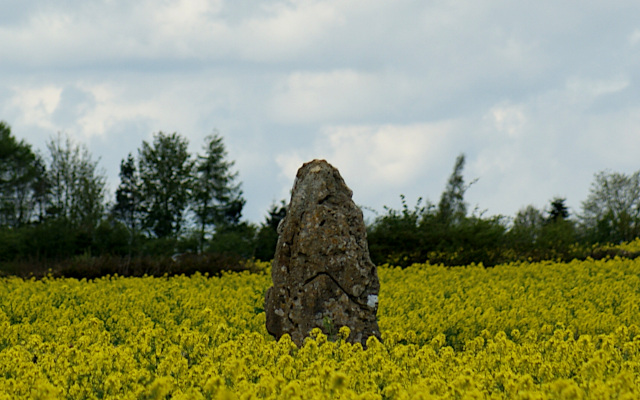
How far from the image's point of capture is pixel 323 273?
29.2 ft

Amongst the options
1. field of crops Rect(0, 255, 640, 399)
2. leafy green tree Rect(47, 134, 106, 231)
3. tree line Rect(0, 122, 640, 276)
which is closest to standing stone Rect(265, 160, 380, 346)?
field of crops Rect(0, 255, 640, 399)

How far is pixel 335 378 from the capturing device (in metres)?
4.29

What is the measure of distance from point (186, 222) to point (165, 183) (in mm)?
2892

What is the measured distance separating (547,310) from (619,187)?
32.9m

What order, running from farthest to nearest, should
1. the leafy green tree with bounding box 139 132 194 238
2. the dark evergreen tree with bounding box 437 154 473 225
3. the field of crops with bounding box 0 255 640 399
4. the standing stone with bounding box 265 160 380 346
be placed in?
the leafy green tree with bounding box 139 132 194 238 → the dark evergreen tree with bounding box 437 154 473 225 → the standing stone with bounding box 265 160 380 346 → the field of crops with bounding box 0 255 640 399

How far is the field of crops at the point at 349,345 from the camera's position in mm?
4867

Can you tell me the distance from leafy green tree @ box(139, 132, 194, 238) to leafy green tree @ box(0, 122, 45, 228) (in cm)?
646

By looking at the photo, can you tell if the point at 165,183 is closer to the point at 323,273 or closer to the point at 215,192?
the point at 215,192

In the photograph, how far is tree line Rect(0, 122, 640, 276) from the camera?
68.4 feet

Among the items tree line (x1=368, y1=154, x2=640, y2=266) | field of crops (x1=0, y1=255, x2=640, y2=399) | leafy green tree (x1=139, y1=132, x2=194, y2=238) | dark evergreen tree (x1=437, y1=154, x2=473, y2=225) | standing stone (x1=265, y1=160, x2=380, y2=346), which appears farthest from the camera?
leafy green tree (x1=139, y1=132, x2=194, y2=238)

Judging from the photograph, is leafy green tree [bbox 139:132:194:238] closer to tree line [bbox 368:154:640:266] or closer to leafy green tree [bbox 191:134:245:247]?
leafy green tree [bbox 191:134:245:247]

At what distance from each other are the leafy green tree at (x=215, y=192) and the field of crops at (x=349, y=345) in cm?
2505

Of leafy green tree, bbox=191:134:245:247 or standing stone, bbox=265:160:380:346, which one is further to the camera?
leafy green tree, bbox=191:134:245:247

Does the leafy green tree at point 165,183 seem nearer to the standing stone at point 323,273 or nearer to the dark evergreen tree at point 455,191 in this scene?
the dark evergreen tree at point 455,191
